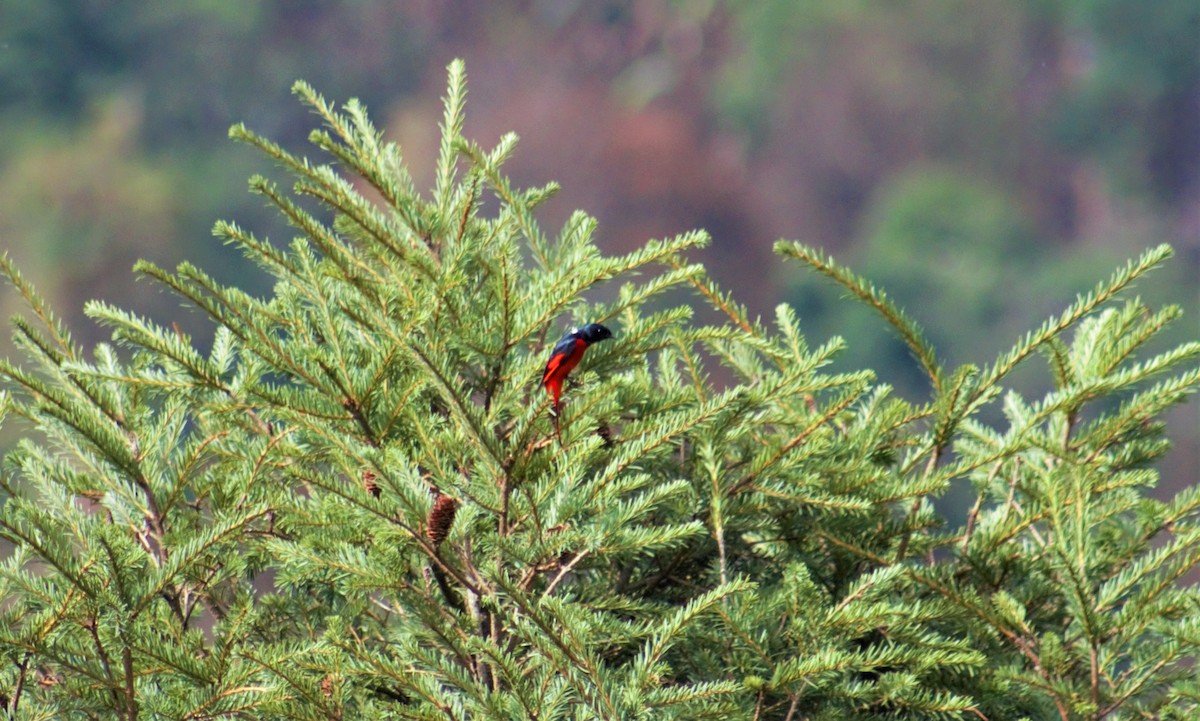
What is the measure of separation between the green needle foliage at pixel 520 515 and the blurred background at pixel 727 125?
1354cm

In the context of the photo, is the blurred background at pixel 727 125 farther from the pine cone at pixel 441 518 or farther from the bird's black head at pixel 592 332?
the pine cone at pixel 441 518

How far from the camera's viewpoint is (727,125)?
16.9 metres

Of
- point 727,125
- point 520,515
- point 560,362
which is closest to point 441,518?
point 520,515

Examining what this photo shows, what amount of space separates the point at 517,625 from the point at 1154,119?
695 inches

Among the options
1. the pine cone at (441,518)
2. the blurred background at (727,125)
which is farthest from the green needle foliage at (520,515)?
the blurred background at (727,125)

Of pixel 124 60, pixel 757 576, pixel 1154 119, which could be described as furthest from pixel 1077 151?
pixel 757 576

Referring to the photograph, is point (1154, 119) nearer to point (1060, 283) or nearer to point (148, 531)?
point (1060, 283)

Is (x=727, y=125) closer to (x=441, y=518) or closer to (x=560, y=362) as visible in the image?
(x=560, y=362)

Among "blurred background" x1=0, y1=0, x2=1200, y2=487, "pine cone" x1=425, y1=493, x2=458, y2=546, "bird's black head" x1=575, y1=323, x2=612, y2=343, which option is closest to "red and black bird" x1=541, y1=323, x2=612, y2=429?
"bird's black head" x1=575, y1=323, x2=612, y2=343

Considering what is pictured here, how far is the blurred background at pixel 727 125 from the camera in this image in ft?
49.8

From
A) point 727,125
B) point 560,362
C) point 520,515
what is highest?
point 727,125

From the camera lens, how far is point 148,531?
1.16 meters

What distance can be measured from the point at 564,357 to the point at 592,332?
5 centimetres

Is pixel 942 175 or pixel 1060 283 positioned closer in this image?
pixel 1060 283
